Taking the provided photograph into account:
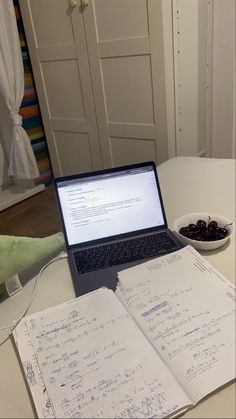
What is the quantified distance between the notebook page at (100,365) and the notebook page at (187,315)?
0.03m

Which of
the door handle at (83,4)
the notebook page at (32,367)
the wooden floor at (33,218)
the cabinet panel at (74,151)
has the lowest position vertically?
the wooden floor at (33,218)

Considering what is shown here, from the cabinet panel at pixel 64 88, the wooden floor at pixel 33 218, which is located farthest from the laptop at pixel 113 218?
the cabinet panel at pixel 64 88

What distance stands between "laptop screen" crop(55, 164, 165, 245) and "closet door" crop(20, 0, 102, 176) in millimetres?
1481

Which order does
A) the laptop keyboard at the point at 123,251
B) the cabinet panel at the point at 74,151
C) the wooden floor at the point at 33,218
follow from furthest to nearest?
the cabinet panel at the point at 74,151 → the wooden floor at the point at 33,218 → the laptop keyboard at the point at 123,251

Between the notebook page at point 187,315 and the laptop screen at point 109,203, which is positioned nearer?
the notebook page at point 187,315

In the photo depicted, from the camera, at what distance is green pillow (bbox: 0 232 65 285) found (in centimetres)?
85

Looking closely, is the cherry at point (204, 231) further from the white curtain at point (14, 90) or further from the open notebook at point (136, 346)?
the white curtain at point (14, 90)

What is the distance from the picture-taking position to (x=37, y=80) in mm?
2594

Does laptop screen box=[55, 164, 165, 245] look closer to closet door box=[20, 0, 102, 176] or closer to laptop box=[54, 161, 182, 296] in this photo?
laptop box=[54, 161, 182, 296]

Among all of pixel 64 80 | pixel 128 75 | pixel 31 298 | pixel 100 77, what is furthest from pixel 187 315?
pixel 64 80

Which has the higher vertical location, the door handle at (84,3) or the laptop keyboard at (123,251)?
the door handle at (84,3)

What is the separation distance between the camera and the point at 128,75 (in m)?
2.15

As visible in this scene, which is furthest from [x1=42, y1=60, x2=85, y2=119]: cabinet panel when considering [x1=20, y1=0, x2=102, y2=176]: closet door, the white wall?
the white wall

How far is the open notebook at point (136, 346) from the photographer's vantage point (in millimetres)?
576
